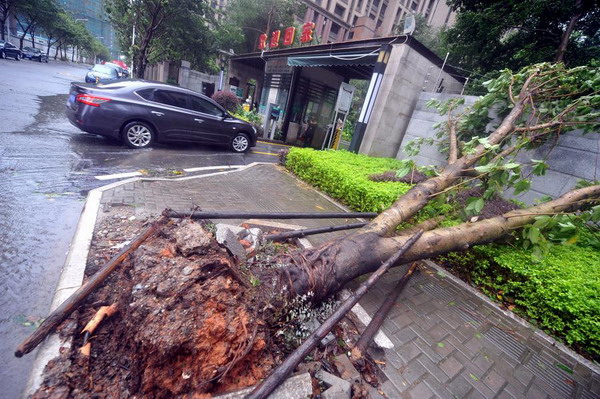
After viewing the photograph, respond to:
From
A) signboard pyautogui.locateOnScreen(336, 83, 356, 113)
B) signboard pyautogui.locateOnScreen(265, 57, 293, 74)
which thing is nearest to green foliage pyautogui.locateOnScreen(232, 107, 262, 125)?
signboard pyautogui.locateOnScreen(265, 57, 293, 74)

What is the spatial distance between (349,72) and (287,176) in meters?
8.45

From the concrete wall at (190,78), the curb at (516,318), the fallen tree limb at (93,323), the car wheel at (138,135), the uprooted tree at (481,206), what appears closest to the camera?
the fallen tree limb at (93,323)

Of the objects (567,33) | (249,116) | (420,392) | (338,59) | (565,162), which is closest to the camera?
(420,392)

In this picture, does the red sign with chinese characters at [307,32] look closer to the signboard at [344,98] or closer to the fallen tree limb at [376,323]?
the signboard at [344,98]

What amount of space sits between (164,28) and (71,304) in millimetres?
20007

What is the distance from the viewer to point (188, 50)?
19094mm

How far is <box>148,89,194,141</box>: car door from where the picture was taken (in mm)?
6789

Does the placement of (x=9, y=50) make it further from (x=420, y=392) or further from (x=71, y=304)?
(x=420, y=392)

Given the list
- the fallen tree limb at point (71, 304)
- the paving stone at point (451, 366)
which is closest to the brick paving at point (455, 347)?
the paving stone at point (451, 366)

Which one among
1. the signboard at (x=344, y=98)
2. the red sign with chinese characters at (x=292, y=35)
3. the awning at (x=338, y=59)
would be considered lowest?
the signboard at (x=344, y=98)

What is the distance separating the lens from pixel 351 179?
546 centimetres

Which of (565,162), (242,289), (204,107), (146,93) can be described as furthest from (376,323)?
(204,107)

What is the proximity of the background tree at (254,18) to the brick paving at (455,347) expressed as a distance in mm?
23799

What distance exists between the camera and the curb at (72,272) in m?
1.54
